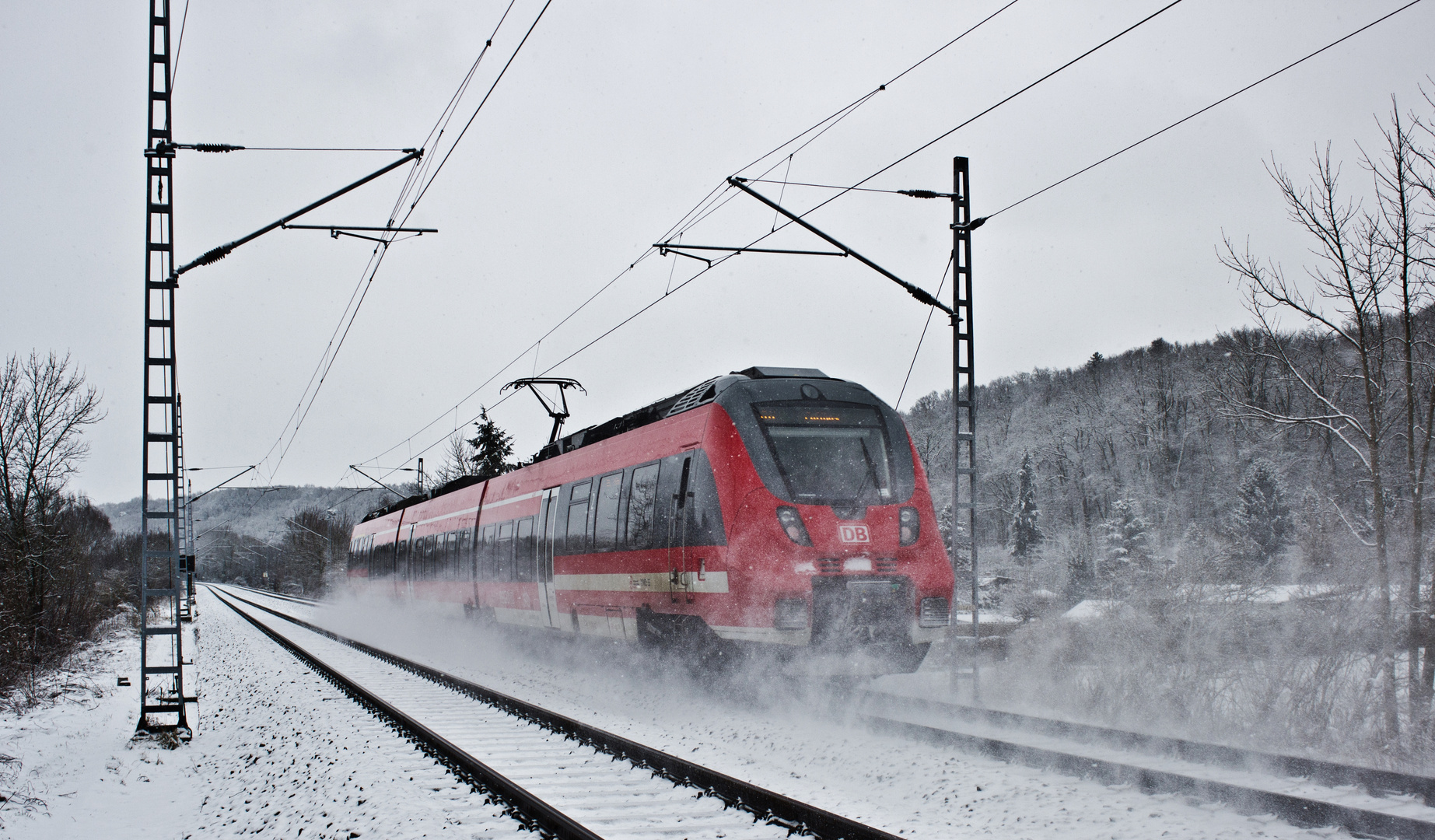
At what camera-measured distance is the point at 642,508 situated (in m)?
12.8

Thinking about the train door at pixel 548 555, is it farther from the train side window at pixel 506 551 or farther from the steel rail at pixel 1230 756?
the steel rail at pixel 1230 756

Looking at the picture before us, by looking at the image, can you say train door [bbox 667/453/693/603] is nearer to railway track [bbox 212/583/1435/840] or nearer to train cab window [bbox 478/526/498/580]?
railway track [bbox 212/583/1435/840]

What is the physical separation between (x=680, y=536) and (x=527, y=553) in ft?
21.2

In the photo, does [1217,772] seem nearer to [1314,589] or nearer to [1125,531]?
[1314,589]

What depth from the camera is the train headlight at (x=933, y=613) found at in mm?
10875

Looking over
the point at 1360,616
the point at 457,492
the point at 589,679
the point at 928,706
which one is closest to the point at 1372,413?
the point at 1360,616

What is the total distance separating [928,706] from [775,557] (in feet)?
8.25

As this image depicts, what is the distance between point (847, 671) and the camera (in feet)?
34.7

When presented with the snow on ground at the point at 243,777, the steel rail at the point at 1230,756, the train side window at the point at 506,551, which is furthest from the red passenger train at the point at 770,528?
the train side window at the point at 506,551

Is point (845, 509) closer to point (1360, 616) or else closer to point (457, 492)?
point (1360, 616)

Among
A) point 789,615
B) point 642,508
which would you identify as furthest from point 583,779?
point 642,508

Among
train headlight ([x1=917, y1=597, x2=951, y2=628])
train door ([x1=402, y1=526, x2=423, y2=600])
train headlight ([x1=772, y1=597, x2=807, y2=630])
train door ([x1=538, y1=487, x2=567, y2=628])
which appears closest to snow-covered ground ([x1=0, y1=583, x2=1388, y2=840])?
train door ([x1=538, y1=487, x2=567, y2=628])

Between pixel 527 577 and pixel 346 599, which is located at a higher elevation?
pixel 527 577

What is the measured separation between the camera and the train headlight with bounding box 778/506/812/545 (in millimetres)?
10445
